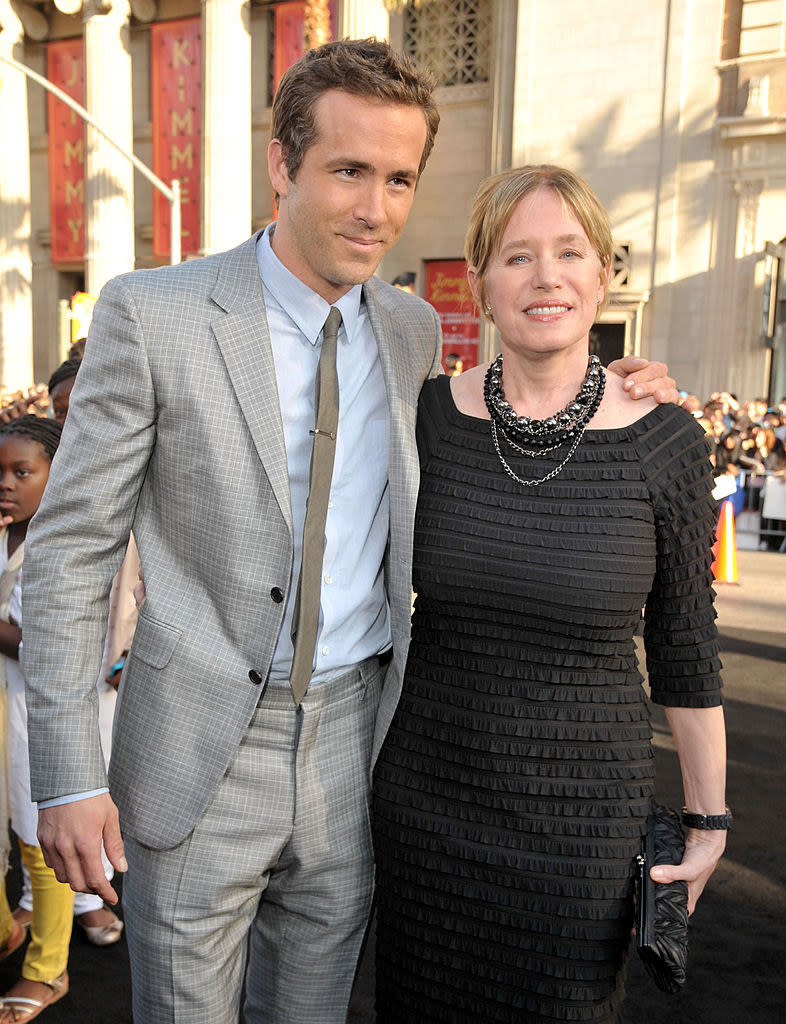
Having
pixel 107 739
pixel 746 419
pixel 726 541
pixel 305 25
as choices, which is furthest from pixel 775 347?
pixel 107 739

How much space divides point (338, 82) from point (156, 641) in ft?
3.68

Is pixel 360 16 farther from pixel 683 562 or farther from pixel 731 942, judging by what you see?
pixel 683 562

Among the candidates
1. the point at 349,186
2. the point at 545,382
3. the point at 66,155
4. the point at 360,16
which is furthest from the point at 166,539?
the point at 66,155

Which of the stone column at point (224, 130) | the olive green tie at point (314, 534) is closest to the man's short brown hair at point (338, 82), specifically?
the olive green tie at point (314, 534)

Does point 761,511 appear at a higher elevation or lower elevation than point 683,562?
lower

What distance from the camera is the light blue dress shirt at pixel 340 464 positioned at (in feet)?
6.33

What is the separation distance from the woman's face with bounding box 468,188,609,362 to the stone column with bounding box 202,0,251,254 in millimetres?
19064

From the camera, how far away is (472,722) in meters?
2.03

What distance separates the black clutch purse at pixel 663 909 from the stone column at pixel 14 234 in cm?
2444

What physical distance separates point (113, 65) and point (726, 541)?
19354 mm

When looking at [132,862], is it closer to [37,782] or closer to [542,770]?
[37,782]

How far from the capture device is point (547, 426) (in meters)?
2.07

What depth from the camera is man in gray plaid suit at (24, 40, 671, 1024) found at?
5.84ft

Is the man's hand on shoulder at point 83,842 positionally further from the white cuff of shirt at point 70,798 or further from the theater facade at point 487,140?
the theater facade at point 487,140
